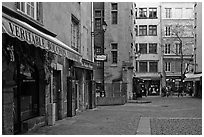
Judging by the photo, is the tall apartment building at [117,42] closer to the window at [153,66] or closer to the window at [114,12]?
the window at [114,12]

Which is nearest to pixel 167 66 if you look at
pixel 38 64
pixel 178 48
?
pixel 178 48

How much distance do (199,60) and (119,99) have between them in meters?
17.5

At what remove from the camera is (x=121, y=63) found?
1423 inches

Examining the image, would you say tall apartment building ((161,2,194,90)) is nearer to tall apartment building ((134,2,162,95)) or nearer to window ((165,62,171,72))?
window ((165,62,171,72))

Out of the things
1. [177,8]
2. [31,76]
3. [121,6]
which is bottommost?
[31,76]

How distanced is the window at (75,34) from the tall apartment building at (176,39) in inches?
1624

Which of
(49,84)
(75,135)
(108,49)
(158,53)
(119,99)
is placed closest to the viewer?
(75,135)

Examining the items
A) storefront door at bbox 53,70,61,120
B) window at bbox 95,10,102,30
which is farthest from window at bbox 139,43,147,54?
storefront door at bbox 53,70,61,120

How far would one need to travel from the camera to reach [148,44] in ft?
198

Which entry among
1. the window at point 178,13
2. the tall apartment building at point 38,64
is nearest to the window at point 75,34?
the tall apartment building at point 38,64

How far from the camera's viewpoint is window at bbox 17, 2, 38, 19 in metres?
11.9

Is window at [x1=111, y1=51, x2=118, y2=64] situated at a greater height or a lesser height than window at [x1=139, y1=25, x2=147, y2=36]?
lesser

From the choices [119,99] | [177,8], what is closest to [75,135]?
[119,99]

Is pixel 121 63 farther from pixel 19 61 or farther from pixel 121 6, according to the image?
pixel 19 61
